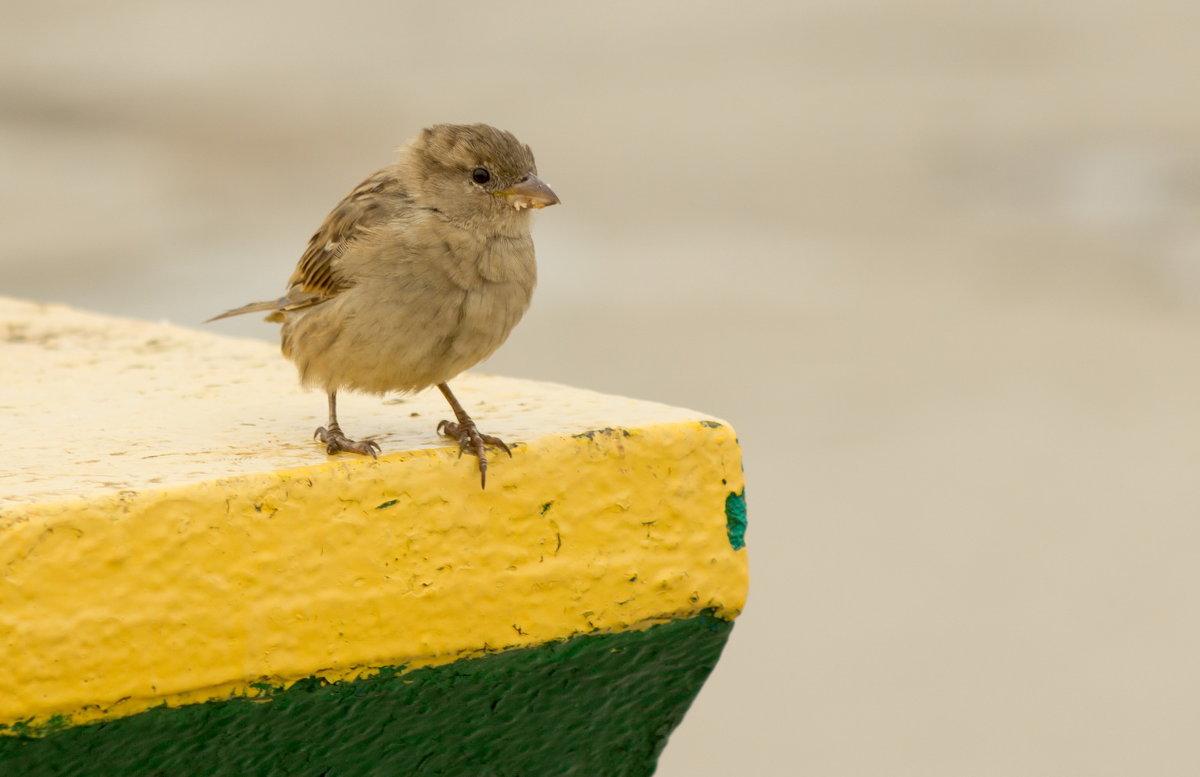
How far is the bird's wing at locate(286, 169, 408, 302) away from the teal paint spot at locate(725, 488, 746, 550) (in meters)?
0.97

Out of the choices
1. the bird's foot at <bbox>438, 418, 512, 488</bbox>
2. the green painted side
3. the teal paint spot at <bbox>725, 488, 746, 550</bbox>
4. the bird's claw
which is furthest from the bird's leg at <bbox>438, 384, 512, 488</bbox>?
the teal paint spot at <bbox>725, 488, 746, 550</bbox>

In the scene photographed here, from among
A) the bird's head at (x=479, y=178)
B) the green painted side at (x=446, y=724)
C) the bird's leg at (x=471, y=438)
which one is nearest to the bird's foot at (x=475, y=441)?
the bird's leg at (x=471, y=438)

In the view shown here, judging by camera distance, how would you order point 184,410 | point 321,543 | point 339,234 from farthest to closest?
point 184,410, point 339,234, point 321,543

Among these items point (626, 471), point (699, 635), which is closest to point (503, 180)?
point (626, 471)

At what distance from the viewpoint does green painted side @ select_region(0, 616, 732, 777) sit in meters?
2.71

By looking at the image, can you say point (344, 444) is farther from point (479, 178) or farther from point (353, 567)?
point (479, 178)

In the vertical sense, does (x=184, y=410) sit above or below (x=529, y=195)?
below

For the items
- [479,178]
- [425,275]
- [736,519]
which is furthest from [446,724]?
[479,178]

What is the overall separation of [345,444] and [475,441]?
273 mm

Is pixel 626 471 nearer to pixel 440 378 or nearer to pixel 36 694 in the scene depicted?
pixel 440 378

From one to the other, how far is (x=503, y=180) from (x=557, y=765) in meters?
1.32

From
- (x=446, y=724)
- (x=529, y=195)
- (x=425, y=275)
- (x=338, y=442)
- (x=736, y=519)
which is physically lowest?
(x=446, y=724)

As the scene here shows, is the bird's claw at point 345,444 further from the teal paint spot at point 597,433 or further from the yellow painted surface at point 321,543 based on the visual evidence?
the teal paint spot at point 597,433

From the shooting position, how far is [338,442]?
3.06 m
